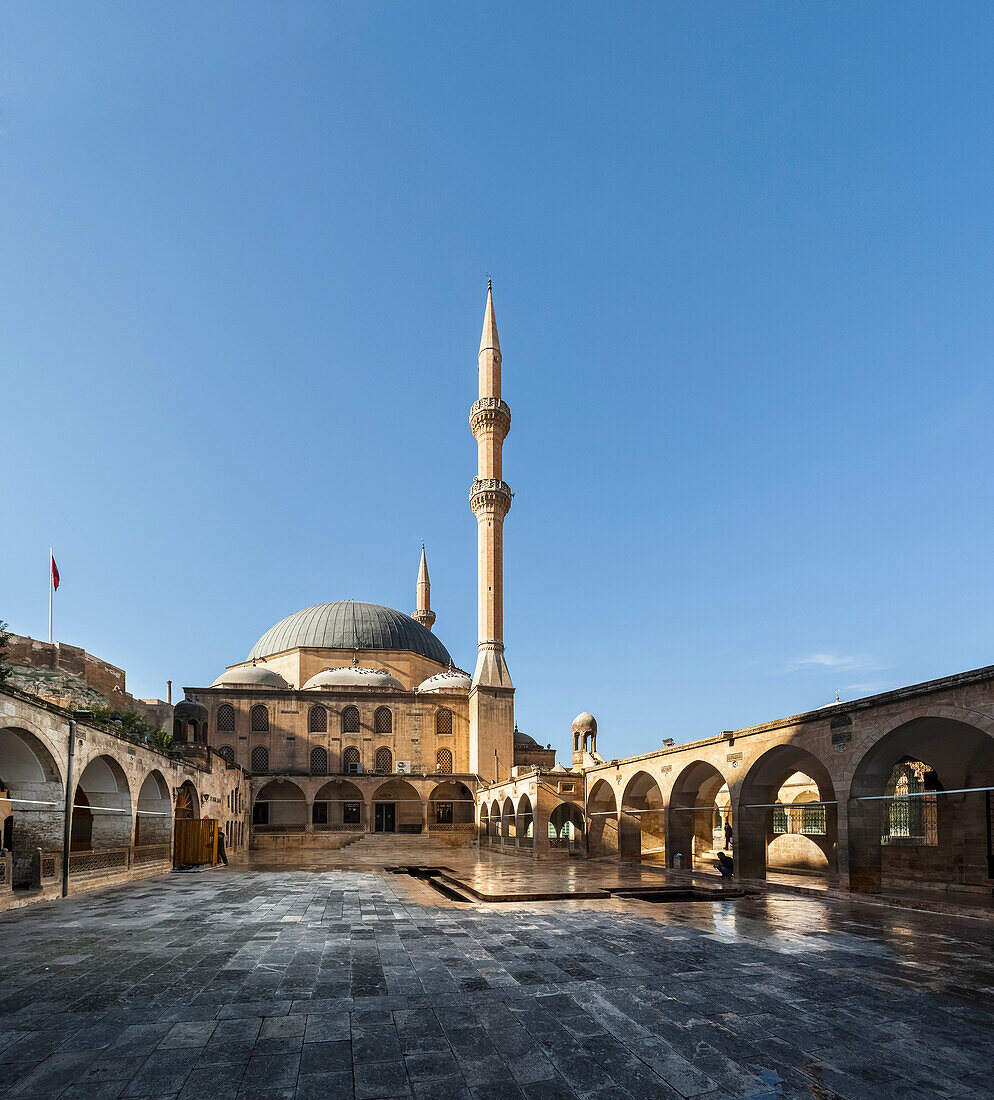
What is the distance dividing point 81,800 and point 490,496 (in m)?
26.5

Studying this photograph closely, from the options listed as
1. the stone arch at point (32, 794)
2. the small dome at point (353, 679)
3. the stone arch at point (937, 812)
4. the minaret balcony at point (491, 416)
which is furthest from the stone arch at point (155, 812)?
the minaret balcony at point (491, 416)

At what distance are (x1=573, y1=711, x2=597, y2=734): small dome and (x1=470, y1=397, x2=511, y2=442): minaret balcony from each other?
17.2 m

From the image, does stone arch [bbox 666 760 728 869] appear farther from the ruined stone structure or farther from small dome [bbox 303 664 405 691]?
small dome [bbox 303 664 405 691]

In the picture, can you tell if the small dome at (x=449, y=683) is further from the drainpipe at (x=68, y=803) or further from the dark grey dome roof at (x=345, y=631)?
the drainpipe at (x=68, y=803)

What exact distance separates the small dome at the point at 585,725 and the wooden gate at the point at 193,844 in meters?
17.4

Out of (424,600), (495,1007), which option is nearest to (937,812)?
(495,1007)

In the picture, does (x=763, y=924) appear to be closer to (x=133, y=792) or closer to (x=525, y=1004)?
(x=525, y=1004)

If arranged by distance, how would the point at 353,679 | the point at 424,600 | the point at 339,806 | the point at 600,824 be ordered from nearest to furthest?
the point at 600,824 < the point at 339,806 < the point at 353,679 < the point at 424,600

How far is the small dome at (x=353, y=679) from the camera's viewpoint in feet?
147

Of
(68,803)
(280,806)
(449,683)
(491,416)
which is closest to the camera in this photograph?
(68,803)

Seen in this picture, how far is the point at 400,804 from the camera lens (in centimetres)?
4256

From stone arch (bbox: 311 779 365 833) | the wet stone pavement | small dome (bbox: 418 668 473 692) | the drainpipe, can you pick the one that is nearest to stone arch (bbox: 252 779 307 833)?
stone arch (bbox: 311 779 365 833)

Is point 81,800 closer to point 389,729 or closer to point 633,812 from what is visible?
point 633,812

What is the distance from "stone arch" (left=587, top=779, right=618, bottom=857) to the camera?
84.2ft
